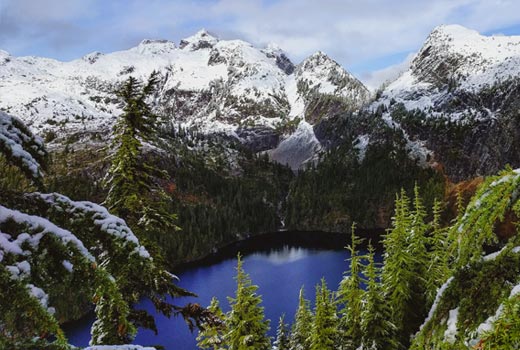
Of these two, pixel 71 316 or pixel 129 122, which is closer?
pixel 129 122

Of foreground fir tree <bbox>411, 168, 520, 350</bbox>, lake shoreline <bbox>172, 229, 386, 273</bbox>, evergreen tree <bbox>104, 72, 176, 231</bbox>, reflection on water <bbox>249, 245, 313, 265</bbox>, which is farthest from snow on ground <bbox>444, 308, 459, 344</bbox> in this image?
lake shoreline <bbox>172, 229, 386, 273</bbox>

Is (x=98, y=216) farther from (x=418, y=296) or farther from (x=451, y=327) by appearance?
(x=418, y=296)

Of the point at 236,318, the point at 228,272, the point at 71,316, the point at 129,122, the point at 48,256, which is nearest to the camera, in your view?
the point at 48,256

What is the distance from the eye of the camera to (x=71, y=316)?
75.2 m

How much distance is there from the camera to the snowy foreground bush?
8.11 feet

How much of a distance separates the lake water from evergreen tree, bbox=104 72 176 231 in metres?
52.7

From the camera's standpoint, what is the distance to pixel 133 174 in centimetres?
1441

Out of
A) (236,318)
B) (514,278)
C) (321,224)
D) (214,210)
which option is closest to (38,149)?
(514,278)

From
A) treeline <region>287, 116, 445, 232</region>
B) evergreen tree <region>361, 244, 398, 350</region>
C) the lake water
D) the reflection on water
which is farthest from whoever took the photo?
treeline <region>287, 116, 445, 232</region>

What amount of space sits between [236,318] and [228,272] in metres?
80.0

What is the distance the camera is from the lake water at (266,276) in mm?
66750

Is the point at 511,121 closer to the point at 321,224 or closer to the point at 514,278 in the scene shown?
the point at 321,224

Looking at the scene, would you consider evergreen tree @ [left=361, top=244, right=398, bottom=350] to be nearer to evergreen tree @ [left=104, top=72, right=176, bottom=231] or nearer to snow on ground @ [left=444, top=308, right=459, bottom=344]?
evergreen tree @ [left=104, top=72, right=176, bottom=231]

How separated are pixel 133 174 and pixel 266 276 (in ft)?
281
